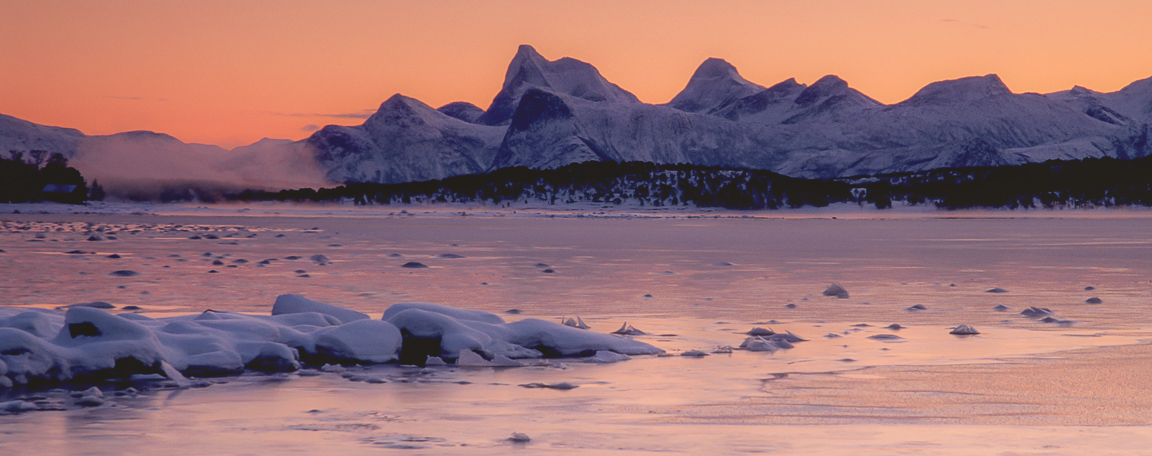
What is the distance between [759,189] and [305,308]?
561ft

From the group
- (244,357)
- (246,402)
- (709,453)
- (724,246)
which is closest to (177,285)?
(244,357)

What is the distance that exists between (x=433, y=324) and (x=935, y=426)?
215 inches

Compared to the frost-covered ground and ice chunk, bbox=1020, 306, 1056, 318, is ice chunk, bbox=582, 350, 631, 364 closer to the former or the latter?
the frost-covered ground

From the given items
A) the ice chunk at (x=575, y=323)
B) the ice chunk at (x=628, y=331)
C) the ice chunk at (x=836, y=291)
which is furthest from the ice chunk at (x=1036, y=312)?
the ice chunk at (x=575, y=323)

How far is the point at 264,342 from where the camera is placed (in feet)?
35.5

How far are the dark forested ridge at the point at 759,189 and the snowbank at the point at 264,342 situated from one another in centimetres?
14881

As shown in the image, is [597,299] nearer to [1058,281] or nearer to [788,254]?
[1058,281]

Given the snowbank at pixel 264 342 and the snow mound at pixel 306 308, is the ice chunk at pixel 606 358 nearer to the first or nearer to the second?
the snowbank at pixel 264 342

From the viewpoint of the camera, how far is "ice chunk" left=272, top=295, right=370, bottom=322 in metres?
13.0

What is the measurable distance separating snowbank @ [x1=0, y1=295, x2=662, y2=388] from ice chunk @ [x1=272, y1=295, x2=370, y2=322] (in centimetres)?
1

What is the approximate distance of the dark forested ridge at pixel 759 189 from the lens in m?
158

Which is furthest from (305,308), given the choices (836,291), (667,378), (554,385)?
(836,291)

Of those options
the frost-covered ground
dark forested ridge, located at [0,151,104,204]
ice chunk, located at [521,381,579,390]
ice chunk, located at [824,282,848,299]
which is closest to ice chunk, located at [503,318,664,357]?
the frost-covered ground

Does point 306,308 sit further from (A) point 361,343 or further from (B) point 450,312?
(A) point 361,343
